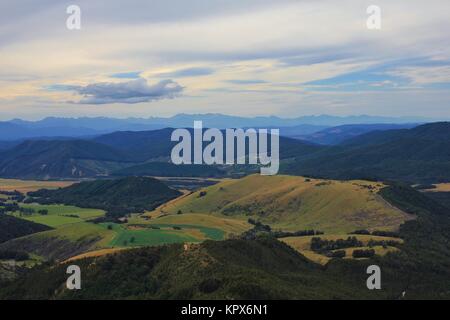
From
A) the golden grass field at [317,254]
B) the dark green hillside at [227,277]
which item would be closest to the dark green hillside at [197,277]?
the dark green hillside at [227,277]

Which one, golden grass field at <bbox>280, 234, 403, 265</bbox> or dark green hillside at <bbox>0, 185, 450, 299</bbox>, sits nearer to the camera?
dark green hillside at <bbox>0, 185, 450, 299</bbox>

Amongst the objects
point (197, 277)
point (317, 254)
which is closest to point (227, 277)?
point (197, 277)

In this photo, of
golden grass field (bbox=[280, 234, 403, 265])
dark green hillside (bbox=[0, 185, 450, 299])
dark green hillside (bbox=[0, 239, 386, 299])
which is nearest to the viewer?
dark green hillside (bbox=[0, 239, 386, 299])

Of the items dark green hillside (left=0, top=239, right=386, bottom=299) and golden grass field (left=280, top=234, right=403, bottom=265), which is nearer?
dark green hillside (left=0, top=239, right=386, bottom=299)

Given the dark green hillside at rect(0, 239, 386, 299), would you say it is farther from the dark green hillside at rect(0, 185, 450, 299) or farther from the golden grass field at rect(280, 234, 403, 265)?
the golden grass field at rect(280, 234, 403, 265)

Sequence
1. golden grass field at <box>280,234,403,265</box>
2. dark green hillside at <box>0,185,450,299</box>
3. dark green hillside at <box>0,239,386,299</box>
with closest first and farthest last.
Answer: dark green hillside at <box>0,239,386,299</box>
dark green hillside at <box>0,185,450,299</box>
golden grass field at <box>280,234,403,265</box>

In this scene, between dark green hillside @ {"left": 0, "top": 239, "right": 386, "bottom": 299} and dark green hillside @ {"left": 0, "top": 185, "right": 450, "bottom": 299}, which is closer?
dark green hillside @ {"left": 0, "top": 239, "right": 386, "bottom": 299}

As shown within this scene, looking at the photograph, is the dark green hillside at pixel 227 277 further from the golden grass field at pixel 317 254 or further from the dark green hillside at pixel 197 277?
the golden grass field at pixel 317 254

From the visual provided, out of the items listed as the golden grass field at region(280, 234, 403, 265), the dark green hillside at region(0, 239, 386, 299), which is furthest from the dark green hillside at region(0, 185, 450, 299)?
the golden grass field at region(280, 234, 403, 265)
